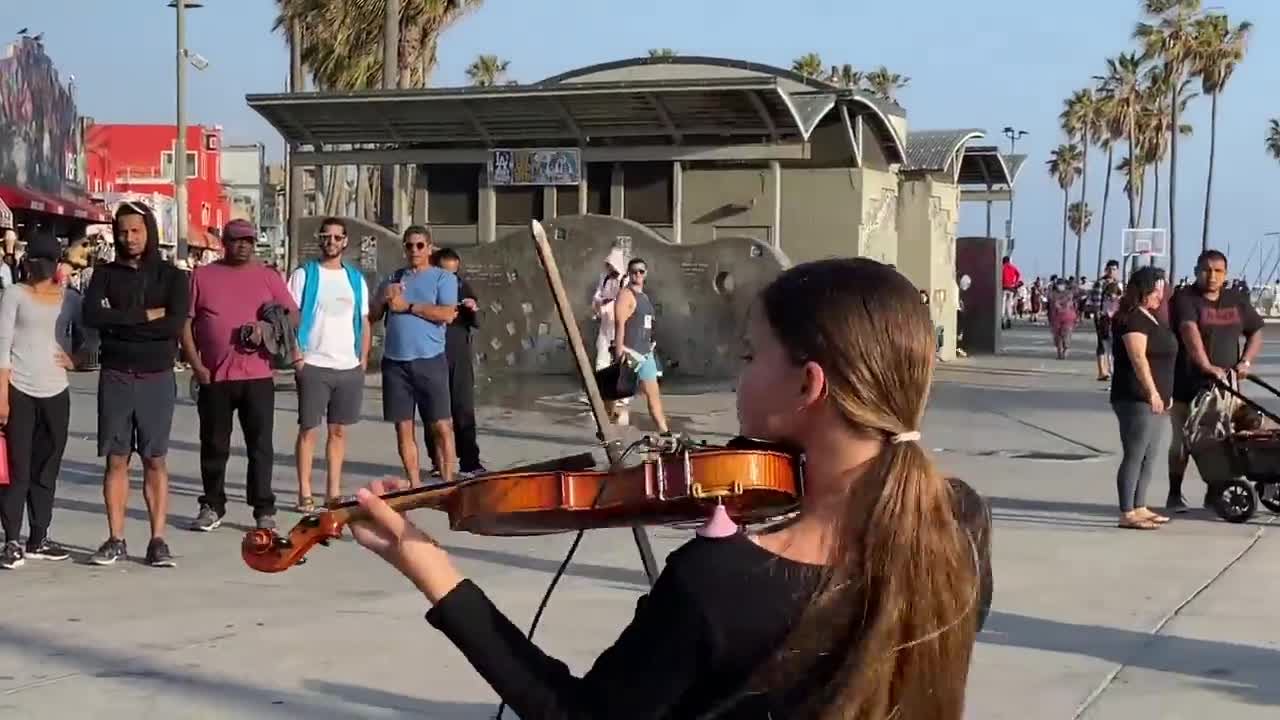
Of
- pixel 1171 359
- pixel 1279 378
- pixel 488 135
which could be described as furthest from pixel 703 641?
pixel 1279 378

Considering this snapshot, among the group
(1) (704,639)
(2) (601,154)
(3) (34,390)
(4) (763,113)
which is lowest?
(3) (34,390)

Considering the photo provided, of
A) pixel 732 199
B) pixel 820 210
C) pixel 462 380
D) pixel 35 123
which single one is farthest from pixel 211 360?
pixel 35 123

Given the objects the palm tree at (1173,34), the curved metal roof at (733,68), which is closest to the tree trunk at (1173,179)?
the palm tree at (1173,34)

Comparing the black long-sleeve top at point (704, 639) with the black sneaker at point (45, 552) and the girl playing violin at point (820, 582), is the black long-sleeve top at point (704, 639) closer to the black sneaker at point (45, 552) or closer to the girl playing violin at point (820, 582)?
the girl playing violin at point (820, 582)

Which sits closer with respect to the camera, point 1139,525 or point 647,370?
point 1139,525

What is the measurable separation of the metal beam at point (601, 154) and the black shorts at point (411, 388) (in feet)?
42.7

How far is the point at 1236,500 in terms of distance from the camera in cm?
1027

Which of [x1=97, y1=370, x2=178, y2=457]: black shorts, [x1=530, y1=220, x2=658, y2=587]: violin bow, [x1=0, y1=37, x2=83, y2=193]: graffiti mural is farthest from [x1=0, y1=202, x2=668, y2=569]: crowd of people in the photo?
[x1=0, y1=37, x2=83, y2=193]: graffiti mural

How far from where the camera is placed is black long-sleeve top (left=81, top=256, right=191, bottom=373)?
328 inches

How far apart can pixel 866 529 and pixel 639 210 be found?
2313cm

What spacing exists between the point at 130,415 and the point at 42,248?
982 millimetres

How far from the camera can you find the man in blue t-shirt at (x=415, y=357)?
1070 cm

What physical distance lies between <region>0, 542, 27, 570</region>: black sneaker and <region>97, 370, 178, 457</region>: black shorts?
650 mm

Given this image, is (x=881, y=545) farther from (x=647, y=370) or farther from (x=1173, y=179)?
(x=1173, y=179)
